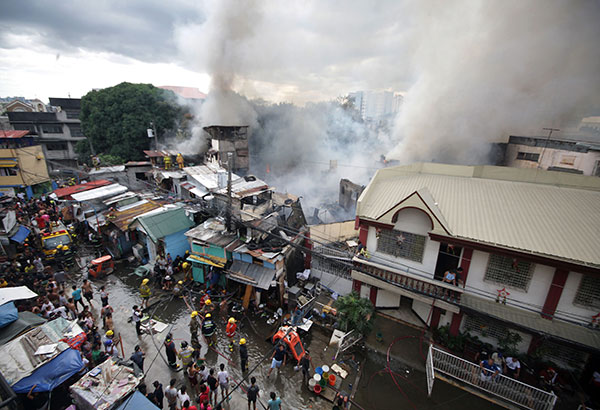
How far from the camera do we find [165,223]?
19.4m

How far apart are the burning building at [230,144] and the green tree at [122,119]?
10927 mm

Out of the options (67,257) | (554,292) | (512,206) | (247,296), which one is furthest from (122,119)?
(554,292)

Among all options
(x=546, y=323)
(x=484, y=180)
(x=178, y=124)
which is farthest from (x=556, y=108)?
(x=178, y=124)

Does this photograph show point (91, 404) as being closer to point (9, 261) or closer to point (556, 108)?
point (9, 261)

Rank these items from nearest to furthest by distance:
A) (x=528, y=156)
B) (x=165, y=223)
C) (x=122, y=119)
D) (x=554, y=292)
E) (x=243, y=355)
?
(x=554, y=292), (x=243, y=355), (x=165, y=223), (x=528, y=156), (x=122, y=119)

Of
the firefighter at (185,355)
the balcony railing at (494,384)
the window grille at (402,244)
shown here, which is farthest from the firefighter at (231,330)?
the balcony railing at (494,384)

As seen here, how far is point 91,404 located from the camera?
8.75 m

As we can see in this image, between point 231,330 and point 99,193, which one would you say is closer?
point 231,330

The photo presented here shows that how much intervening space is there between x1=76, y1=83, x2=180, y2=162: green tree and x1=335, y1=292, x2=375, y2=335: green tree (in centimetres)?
4338

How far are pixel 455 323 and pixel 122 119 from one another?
167ft

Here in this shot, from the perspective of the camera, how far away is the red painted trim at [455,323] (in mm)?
13163

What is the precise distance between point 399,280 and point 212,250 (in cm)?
1125

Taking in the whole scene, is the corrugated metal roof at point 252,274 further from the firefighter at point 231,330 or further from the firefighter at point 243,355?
the firefighter at point 243,355

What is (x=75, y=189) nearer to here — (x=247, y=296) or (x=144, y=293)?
(x=144, y=293)
